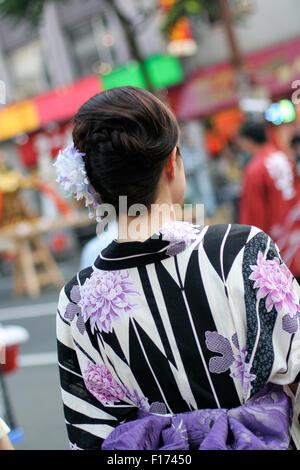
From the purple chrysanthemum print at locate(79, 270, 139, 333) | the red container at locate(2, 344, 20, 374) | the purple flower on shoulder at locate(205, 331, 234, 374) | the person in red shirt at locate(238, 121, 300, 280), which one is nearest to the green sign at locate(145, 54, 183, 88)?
the person in red shirt at locate(238, 121, 300, 280)

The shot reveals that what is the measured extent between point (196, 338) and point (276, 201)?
2.34m

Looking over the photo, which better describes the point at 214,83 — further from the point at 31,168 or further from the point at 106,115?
the point at 106,115

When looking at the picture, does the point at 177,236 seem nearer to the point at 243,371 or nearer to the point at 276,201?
the point at 243,371

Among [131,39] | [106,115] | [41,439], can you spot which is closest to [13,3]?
[131,39]

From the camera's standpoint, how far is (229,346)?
1.33 m

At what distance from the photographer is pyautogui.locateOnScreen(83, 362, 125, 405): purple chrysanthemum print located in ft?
4.77

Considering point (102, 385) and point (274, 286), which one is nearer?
point (274, 286)

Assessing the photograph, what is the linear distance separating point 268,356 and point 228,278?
0.20 meters

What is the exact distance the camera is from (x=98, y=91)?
13727 millimetres

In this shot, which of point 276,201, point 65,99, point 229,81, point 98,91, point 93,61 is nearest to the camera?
point 276,201

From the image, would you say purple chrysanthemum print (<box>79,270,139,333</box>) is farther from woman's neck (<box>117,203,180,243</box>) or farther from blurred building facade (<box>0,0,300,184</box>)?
blurred building facade (<box>0,0,300,184</box>)

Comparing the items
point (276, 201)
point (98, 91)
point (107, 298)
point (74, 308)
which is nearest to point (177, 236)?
point (107, 298)

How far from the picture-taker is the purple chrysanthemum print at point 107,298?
4.59 ft

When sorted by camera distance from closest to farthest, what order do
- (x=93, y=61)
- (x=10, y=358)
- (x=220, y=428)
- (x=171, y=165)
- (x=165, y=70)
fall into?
(x=220, y=428) → (x=171, y=165) → (x=10, y=358) → (x=165, y=70) → (x=93, y=61)
